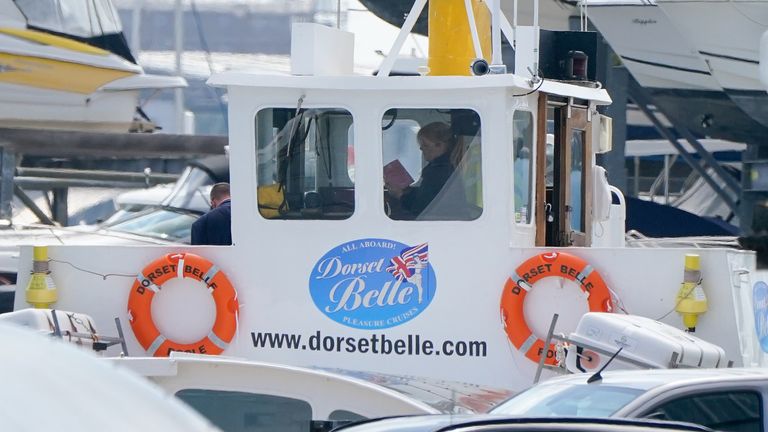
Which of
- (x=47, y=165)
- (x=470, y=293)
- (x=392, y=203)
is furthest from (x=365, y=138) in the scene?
(x=47, y=165)

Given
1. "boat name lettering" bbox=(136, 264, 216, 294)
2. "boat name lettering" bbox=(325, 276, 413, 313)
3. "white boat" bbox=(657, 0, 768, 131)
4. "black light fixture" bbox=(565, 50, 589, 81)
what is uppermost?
"white boat" bbox=(657, 0, 768, 131)

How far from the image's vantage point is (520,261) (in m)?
7.21

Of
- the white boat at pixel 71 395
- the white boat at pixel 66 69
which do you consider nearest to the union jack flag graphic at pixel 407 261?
the white boat at pixel 71 395

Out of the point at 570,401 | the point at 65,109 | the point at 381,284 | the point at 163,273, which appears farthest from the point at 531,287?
the point at 65,109

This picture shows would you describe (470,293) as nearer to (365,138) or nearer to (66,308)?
(365,138)

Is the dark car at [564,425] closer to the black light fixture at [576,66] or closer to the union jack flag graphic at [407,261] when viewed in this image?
the union jack flag graphic at [407,261]

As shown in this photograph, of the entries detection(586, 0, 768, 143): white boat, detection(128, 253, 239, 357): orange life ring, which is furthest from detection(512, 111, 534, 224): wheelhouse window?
detection(586, 0, 768, 143): white boat

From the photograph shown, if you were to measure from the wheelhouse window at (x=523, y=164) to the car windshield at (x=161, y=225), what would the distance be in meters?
6.00

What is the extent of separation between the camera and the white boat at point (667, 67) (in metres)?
18.0

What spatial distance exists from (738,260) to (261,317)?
2.67 m

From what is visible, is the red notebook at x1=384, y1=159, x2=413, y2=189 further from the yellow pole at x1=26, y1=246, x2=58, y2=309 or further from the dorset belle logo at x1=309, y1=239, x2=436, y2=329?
the yellow pole at x1=26, y1=246, x2=58, y2=309

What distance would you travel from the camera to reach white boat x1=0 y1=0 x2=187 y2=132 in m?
17.1

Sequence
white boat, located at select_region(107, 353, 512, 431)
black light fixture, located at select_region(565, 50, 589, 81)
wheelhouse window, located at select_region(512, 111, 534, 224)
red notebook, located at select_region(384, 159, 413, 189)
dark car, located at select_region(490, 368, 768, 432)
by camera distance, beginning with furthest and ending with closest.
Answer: black light fixture, located at select_region(565, 50, 589, 81), wheelhouse window, located at select_region(512, 111, 534, 224), red notebook, located at select_region(384, 159, 413, 189), white boat, located at select_region(107, 353, 512, 431), dark car, located at select_region(490, 368, 768, 432)

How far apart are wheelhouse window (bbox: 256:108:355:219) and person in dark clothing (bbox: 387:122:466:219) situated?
1.32 ft
